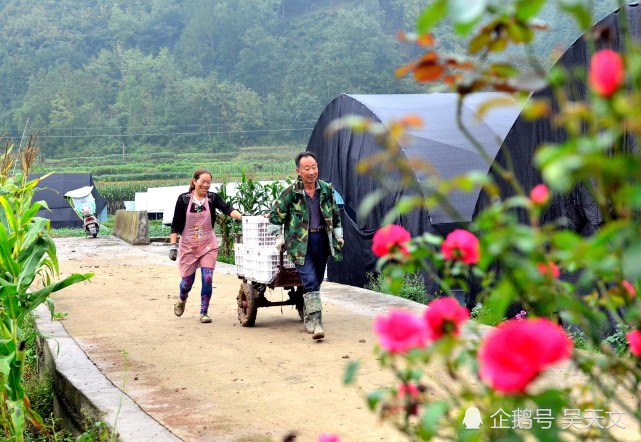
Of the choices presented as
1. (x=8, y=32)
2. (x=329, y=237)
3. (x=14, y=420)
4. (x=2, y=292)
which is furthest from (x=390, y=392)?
(x=8, y=32)

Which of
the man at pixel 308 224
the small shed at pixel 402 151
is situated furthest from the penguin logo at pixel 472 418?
the small shed at pixel 402 151

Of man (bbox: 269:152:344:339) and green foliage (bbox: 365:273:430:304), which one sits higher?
man (bbox: 269:152:344:339)

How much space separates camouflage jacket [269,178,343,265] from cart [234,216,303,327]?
41 centimetres

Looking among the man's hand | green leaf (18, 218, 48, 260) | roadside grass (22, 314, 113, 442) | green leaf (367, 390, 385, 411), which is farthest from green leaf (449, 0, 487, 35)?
the man's hand

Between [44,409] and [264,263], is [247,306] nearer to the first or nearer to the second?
[264,263]

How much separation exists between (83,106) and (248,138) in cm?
1624

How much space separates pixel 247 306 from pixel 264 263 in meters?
0.69

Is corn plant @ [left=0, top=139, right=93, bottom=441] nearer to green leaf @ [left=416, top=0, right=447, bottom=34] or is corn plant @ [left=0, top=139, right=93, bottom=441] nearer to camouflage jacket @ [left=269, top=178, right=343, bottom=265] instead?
camouflage jacket @ [left=269, top=178, right=343, bottom=265]

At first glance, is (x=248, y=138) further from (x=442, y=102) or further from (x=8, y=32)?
(x=442, y=102)

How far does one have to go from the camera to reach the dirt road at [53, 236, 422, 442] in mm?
6125

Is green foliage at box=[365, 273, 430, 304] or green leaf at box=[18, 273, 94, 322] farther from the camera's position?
green foliage at box=[365, 273, 430, 304]

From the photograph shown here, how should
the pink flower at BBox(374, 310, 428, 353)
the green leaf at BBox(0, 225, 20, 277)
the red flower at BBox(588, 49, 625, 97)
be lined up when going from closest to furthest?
the red flower at BBox(588, 49, 625, 97) → the pink flower at BBox(374, 310, 428, 353) → the green leaf at BBox(0, 225, 20, 277)

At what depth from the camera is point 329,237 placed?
30.3 feet

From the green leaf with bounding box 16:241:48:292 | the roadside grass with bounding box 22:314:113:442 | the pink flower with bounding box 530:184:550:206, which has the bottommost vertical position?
the roadside grass with bounding box 22:314:113:442
